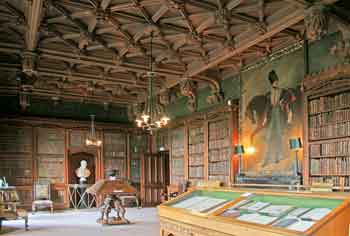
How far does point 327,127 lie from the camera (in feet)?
22.5

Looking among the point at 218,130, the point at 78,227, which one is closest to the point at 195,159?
the point at 218,130

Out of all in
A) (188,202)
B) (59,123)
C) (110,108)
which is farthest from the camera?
(110,108)

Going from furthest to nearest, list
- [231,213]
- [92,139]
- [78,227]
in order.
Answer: [92,139] → [78,227] → [231,213]

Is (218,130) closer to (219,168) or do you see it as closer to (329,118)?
(219,168)

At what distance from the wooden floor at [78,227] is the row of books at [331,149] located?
3.49 meters

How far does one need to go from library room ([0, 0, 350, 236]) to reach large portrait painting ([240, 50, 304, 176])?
0.11ft

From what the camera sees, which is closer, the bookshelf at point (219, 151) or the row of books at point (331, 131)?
the row of books at point (331, 131)

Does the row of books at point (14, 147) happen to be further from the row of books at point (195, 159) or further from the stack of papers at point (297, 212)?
the stack of papers at point (297, 212)

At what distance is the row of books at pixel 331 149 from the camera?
6.47m

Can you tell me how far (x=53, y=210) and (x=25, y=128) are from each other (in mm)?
3047

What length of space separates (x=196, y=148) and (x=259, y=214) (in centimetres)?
820

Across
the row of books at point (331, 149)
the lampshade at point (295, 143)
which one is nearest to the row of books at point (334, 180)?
the row of books at point (331, 149)

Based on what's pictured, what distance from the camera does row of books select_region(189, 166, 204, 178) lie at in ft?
36.4

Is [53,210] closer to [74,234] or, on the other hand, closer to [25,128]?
[25,128]
